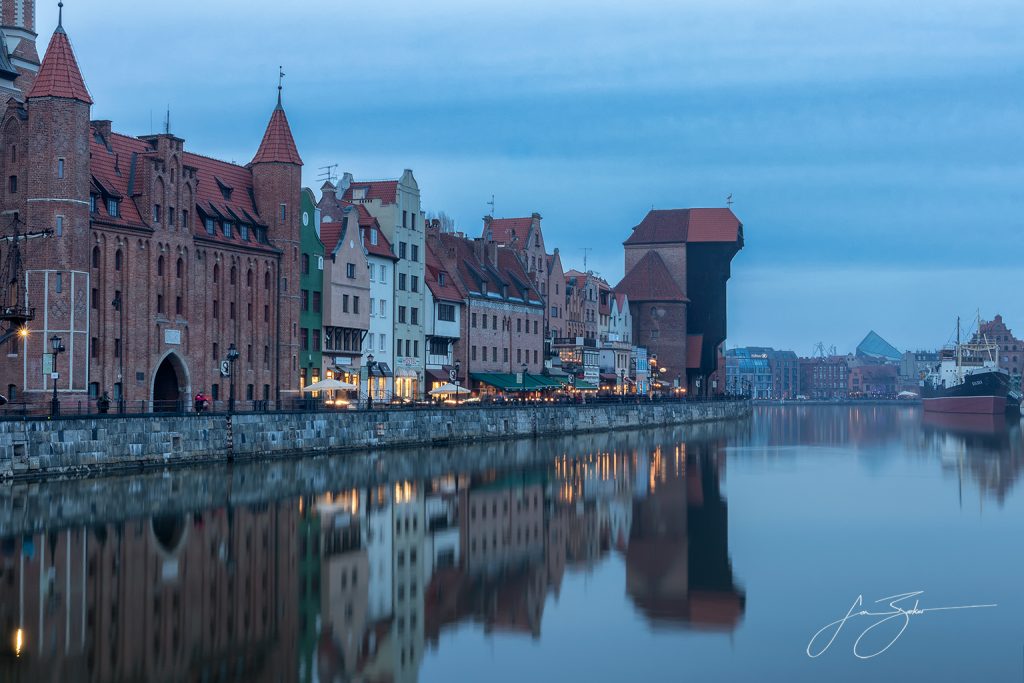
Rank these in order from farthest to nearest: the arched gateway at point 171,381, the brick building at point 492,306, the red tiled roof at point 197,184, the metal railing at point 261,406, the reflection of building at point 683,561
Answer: the brick building at point 492,306
the arched gateway at point 171,381
the red tiled roof at point 197,184
the metal railing at point 261,406
the reflection of building at point 683,561

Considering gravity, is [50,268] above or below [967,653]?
above

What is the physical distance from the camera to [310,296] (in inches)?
3000

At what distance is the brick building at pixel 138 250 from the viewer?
54656 millimetres

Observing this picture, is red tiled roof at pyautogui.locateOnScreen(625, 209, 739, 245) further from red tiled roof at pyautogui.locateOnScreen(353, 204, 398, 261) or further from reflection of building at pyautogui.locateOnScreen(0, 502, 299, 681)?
reflection of building at pyautogui.locateOnScreen(0, 502, 299, 681)

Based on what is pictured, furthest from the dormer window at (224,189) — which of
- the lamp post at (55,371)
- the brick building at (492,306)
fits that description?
the brick building at (492,306)

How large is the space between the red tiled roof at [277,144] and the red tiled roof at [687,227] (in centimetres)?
7852

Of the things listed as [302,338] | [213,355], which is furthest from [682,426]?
[213,355]

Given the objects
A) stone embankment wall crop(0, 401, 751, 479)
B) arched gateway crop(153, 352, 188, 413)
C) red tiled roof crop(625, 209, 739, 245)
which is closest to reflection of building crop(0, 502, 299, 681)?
stone embankment wall crop(0, 401, 751, 479)

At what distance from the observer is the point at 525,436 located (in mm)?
86812

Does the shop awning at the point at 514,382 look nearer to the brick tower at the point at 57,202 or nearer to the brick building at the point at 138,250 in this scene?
the brick building at the point at 138,250

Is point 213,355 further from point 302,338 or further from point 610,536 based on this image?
point 610,536

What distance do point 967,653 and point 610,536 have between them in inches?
656

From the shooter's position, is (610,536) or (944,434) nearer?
(610,536)

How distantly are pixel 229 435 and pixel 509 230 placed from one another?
60.3m
